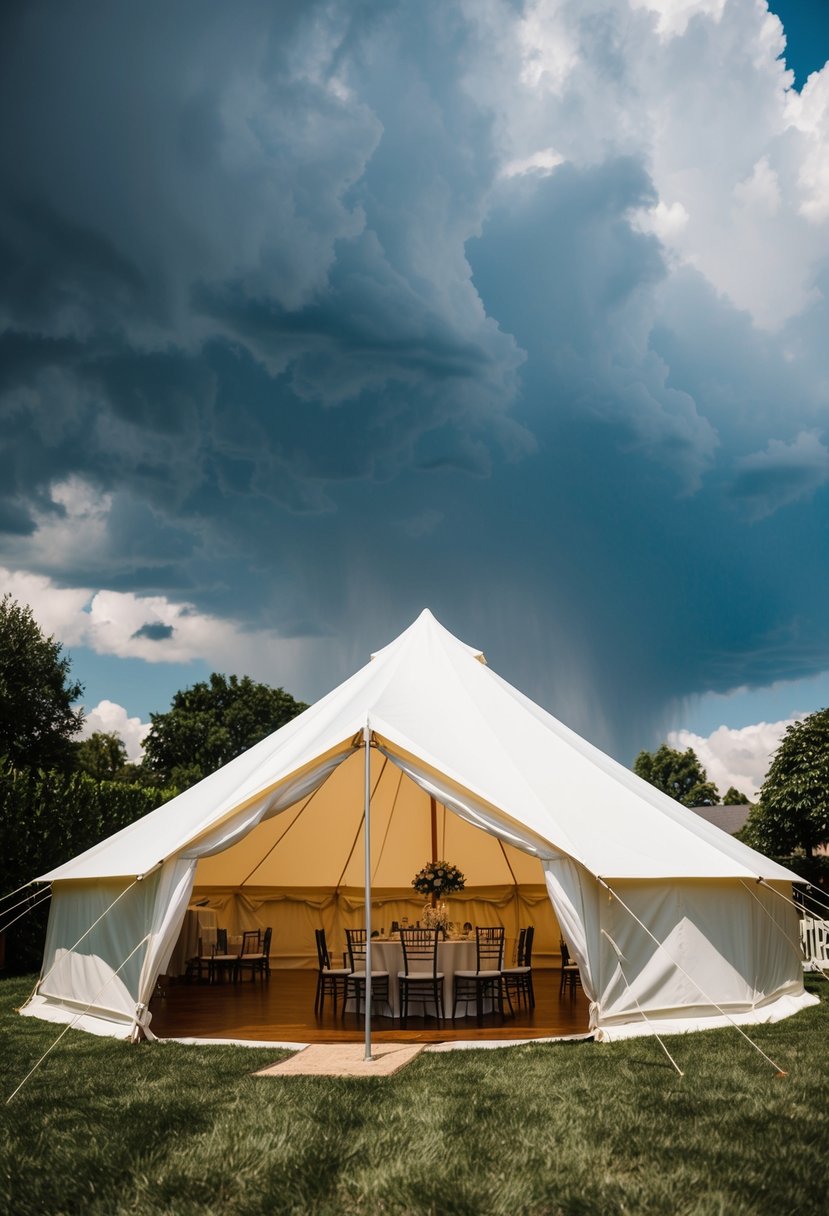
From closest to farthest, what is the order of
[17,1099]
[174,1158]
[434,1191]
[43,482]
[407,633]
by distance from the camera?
[434,1191], [174,1158], [17,1099], [407,633], [43,482]

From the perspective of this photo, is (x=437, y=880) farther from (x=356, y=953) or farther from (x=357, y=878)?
(x=357, y=878)

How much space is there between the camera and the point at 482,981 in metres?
9.84

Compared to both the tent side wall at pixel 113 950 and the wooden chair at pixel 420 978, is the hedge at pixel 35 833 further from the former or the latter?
the wooden chair at pixel 420 978

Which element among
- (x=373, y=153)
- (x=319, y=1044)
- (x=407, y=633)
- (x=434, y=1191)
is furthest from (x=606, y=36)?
(x=434, y=1191)

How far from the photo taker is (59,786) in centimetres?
1479

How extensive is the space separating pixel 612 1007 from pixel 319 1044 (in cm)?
251

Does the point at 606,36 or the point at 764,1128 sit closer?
the point at 764,1128

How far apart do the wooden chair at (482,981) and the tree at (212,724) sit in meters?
28.5

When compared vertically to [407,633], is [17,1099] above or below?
below

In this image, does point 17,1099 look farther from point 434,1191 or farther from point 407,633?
point 407,633

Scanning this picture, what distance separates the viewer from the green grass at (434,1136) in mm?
3918

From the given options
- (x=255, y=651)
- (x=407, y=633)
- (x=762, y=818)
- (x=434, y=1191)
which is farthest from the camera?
(x=762, y=818)

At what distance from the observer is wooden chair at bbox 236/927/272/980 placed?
13.3 metres

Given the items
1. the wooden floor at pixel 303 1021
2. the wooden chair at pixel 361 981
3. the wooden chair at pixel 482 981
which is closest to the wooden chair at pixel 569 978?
the wooden floor at pixel 303 1021
